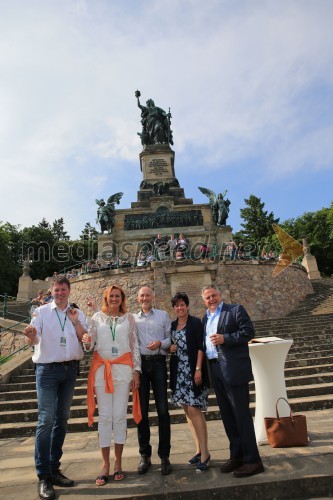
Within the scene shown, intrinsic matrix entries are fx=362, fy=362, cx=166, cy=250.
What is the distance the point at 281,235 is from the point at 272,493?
64.1 ft

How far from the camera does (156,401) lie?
363cm

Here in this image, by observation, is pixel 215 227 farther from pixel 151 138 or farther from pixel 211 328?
pixel 211 328

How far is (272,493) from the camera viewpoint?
291cm

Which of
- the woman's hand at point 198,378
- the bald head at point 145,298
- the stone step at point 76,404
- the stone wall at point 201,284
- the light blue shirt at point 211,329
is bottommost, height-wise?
the stone step at point 76,404

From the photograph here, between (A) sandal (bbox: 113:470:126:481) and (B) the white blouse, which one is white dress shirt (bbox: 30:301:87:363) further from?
(A) sandal (bbox: 113:470:126:481)

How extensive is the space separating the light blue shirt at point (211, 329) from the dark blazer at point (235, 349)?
96mm

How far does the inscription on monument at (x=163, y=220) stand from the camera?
24681 mm

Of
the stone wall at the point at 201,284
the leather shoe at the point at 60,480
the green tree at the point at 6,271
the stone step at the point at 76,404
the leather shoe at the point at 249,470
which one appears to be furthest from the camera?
the green tree at the point at 6,271

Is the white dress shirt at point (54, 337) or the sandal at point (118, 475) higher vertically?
the white dress shirt at point (54, 337)

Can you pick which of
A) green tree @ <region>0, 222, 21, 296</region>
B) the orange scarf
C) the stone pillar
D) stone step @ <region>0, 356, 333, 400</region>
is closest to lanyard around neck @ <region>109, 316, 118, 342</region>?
the orange scarf

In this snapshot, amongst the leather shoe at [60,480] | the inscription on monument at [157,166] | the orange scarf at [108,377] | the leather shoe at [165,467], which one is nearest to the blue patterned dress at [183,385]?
the orange scarf at [108,377]

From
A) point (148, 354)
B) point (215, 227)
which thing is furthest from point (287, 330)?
point (215, 227)

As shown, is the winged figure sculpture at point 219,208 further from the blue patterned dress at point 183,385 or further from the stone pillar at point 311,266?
the blue patterned dress at point 183,385

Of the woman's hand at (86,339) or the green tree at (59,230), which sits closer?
the woman's hand at (86,339)
